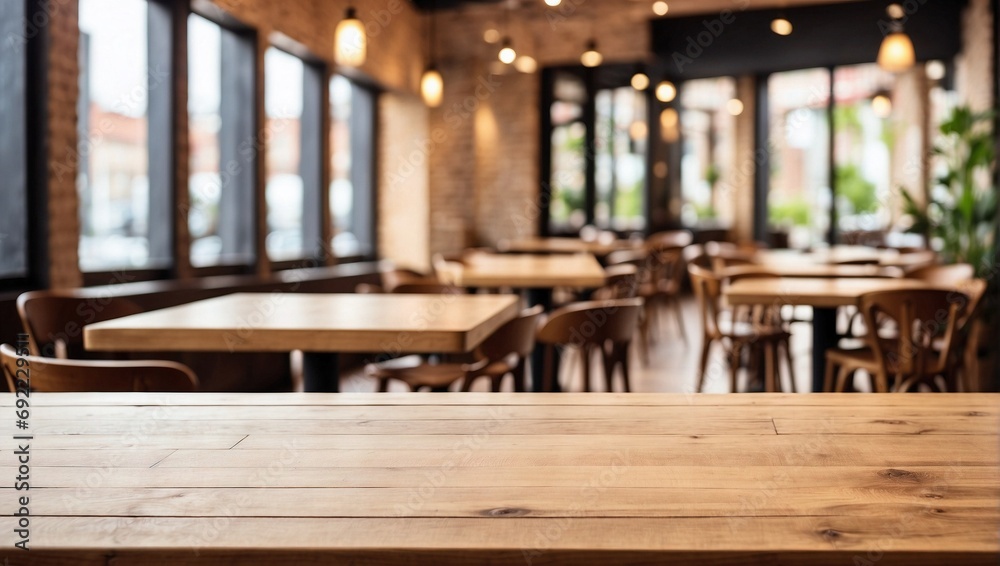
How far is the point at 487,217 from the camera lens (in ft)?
35.2

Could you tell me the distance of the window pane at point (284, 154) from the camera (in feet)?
22.1

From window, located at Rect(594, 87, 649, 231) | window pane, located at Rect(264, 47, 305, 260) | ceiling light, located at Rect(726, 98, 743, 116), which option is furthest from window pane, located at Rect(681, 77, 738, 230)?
window pane, located at Rect(264, 47, 305, 260)

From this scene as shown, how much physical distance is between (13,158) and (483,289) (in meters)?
3.12

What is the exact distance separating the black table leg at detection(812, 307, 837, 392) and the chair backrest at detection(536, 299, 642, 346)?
50.9 inches

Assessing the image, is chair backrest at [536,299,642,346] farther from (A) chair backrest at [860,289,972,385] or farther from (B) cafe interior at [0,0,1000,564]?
(A) chair backrest at [860,289,972,385]

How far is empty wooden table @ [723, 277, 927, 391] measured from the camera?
3.69 metres

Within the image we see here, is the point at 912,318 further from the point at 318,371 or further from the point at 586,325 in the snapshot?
the point at 318,371

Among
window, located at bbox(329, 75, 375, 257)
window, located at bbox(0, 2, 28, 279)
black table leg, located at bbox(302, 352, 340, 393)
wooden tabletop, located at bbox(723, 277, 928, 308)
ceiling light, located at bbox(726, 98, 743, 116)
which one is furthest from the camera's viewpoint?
ceiling light, located at bbox(726, 98, 743, 116)

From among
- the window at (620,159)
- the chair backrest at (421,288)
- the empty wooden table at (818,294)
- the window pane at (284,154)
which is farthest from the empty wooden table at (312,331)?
the window at (620,159)

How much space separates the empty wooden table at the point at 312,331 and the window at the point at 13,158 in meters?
1.53

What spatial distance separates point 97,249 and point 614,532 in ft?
15.1

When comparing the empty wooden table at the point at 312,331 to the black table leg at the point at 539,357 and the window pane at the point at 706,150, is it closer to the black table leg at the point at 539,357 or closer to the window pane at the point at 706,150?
the black table leg at the point at 539,357

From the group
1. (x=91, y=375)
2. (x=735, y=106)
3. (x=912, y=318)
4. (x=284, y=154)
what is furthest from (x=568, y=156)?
(x=91, y=375)

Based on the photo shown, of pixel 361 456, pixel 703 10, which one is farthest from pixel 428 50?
pixel 361 456
